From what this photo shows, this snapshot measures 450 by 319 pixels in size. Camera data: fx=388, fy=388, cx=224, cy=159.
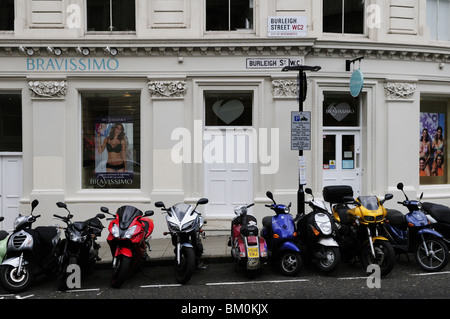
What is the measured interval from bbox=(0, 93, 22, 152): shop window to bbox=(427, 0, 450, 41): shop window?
1146 centimetres

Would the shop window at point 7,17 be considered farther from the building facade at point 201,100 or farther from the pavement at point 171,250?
the pavement at point 171,250

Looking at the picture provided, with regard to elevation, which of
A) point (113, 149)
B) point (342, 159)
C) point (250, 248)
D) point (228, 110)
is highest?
point (228, 110)

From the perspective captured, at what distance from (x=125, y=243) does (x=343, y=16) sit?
8385 millimetres

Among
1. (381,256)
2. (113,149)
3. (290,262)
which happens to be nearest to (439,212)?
(381,256)

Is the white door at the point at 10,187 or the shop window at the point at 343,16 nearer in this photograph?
the white door at the point at 10,187

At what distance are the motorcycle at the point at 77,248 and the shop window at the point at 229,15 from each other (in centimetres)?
616

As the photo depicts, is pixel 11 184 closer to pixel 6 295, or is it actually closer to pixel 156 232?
pixel 156 232

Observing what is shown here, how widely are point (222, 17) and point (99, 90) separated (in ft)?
12.3

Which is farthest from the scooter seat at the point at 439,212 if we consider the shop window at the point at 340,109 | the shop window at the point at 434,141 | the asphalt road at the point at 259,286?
the shop window at the point at 434,141

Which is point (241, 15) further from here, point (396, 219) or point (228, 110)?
point (396, 219)

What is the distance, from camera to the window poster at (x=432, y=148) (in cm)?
1120

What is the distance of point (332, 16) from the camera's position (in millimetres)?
10555

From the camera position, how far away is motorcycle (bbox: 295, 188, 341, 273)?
643cm

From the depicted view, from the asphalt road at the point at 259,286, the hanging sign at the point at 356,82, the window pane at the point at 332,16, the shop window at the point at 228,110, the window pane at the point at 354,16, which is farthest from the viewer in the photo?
the window pane at the point at 354,16
